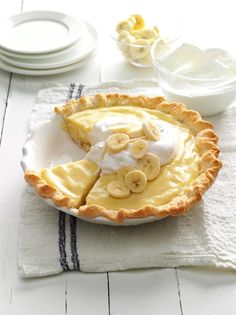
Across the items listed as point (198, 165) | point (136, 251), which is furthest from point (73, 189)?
point (198, 165)

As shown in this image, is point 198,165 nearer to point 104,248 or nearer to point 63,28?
point 104,248

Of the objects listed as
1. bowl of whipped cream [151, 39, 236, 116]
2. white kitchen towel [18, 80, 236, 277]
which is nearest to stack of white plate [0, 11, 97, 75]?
bowl of whipped cream [151, 39, 236, 116]

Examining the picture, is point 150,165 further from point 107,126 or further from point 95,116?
point 95,116

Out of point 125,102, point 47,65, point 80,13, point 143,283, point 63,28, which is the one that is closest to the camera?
point 143,283

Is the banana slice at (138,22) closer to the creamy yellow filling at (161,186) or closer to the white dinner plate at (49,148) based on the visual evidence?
the white dinner plate at (49,148)

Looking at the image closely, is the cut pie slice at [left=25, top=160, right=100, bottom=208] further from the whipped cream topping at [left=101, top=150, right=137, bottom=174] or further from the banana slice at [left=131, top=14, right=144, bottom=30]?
the banana slice at [left=131, top=14, right=144, bottom=30]

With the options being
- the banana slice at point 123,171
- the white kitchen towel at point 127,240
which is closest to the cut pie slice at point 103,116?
the banana slice at point 123,171
